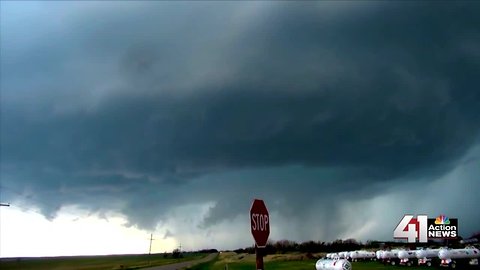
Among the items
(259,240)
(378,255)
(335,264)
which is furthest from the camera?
(378,255)

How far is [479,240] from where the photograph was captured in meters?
168

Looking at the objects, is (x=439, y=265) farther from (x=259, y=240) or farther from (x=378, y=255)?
(x=259, y=240)

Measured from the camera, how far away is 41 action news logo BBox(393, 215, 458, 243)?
110 meters

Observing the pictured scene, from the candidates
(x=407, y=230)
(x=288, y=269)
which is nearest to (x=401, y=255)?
(x=407, y=230)

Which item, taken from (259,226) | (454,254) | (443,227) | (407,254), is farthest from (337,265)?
(259,226)

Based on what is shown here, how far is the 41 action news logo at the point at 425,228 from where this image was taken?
362 ft

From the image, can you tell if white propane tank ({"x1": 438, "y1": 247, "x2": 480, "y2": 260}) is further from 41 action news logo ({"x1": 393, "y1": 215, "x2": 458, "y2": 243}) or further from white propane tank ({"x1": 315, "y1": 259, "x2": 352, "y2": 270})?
white propane tank ({"x1": 315, "y1": 259, "x2": 352, "y2": 270})

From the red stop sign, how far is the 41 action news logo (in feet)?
339

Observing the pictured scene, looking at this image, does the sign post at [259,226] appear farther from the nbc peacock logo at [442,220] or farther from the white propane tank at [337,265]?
the nbc peacock logo at [442,220]

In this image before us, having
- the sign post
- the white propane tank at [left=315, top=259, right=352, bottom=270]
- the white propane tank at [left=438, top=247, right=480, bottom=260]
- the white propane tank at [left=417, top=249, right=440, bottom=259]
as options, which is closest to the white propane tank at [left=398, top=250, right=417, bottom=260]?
the white propane tank at [left=417, top=249, right=440, bottom=259]

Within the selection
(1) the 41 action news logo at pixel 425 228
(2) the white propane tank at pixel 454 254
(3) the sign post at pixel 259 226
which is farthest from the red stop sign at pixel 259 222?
(1) the 41 action news logo at pixel 425 228

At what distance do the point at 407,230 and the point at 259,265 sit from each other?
349 ft

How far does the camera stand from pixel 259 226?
11.7m

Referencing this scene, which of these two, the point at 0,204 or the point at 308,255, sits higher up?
the point at 0,204
